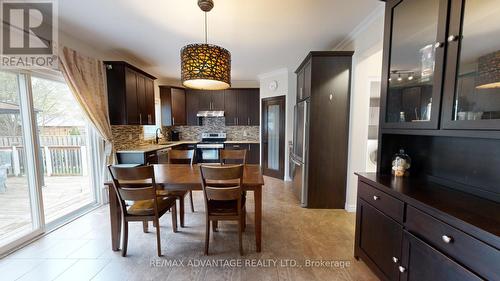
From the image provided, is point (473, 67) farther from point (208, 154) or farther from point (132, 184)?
point (208, 154)

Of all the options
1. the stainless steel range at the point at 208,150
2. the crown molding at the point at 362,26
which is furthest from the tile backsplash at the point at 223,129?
the crown molding at the point at 362,26

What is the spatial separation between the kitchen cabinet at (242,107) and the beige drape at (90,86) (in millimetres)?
3001

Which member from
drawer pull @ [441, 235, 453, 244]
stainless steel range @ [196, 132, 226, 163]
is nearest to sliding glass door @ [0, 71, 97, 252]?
stainless steel range @ [196, 132, 226, 163]

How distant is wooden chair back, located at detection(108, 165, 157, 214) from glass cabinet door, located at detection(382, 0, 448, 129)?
7.32 ft

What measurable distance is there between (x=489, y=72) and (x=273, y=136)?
3963 mm

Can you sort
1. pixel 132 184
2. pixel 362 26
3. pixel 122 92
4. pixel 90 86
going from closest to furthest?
pixel 132 184, pixel 362 26, pixel 90 86, pixel 122 92

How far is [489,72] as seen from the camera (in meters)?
1.08

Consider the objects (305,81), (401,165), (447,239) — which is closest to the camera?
(447,239)

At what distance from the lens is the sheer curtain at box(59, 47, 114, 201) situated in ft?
8.73

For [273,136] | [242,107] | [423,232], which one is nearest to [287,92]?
[273,136]

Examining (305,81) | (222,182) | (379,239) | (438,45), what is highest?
(305,81)

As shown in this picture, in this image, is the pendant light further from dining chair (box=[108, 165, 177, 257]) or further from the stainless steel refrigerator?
the stainless steel refrigerator

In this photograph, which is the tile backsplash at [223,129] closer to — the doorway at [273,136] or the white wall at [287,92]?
the doorway at [273,136]

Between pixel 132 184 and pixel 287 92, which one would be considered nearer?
pixel 132 184
